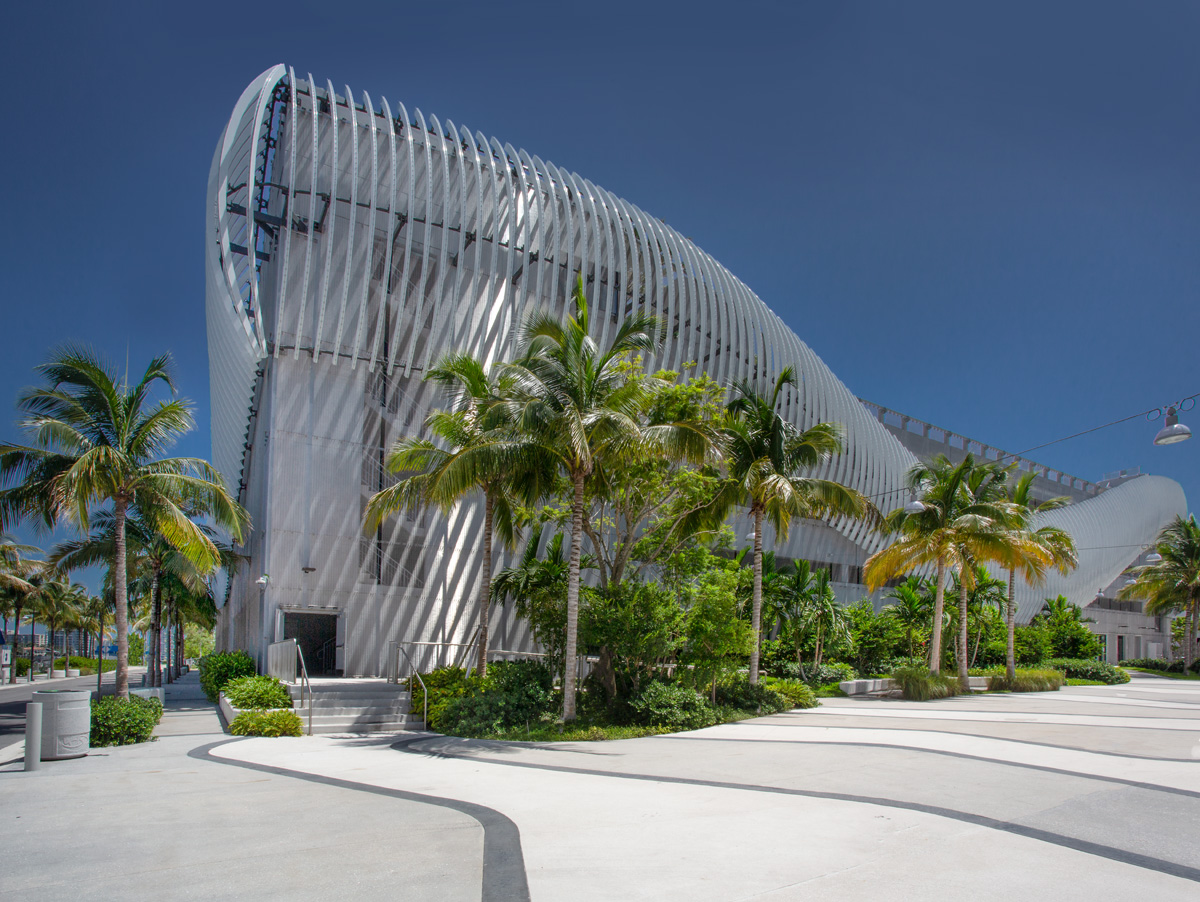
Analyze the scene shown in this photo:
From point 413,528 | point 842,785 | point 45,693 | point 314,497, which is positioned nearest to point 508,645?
point 413,528

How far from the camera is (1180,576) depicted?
4256cm

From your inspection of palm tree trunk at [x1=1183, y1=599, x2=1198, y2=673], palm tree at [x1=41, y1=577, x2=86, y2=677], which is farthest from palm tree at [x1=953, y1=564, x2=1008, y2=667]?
palm tree at [x1=41, y1=577, x2=86, y2=677]

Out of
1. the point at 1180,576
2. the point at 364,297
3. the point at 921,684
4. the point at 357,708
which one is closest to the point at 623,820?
the point at 357,708

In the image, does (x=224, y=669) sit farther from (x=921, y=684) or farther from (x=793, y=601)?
(x=921, y=684)

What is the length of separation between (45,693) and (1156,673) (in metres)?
47.9

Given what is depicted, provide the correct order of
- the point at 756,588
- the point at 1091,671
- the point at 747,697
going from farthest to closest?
the point at 1091,671 → the point at 756,588 → the point at 747,697

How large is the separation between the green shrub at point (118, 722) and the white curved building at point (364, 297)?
21.9 feet

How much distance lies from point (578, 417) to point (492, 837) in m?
8.58

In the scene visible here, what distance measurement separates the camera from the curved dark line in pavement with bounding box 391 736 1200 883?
6.10 metres

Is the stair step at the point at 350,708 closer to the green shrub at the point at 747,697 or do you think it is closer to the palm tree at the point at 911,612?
the green shrub at the point at 747,697

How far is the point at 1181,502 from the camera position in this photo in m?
67.8

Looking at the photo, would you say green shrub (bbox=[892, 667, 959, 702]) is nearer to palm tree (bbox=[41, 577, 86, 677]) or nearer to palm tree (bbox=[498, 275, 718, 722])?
palm tree (bbox=[498, 275, 718, 722])

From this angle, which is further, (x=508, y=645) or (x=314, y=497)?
(x=508, y=645)

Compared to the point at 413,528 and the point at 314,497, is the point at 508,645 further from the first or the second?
the point at 314,497
